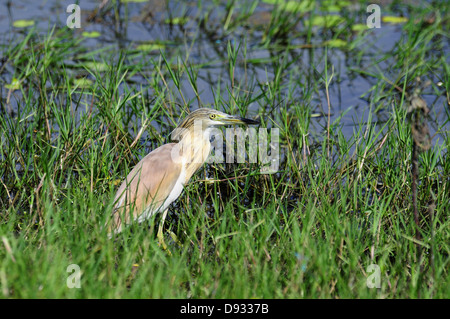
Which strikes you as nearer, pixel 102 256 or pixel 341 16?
pixel 102 256

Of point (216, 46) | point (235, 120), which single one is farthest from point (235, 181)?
point (216, 46)

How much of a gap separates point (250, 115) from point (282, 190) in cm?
98

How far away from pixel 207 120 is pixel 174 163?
1.19 ft

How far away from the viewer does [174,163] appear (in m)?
4.28

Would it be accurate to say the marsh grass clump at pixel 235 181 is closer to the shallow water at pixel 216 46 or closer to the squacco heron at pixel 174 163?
the shallow water at pixel 216 46

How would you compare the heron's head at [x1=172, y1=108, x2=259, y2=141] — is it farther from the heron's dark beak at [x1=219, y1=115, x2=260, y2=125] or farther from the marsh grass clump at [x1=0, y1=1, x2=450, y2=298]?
the marsh grass clump at [x1=0, y1=1, x2=450, y2=298]

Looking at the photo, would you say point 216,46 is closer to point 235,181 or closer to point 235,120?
point 235,120

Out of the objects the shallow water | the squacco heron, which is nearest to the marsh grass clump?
the shallow water

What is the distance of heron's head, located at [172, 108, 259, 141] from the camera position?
4.31 m

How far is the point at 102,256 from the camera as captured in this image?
3.03 metres

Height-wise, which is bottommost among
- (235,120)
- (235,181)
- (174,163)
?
(235,181)

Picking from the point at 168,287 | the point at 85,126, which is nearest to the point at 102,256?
the point at 168,287

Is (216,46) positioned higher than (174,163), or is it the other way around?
(216,46)
